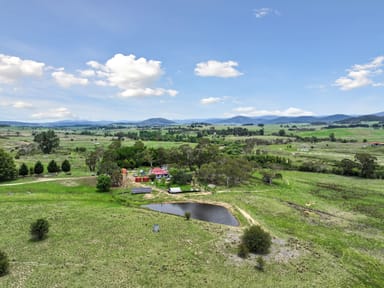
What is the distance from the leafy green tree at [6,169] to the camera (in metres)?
60.1

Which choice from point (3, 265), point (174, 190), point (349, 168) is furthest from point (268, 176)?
point (3, 265)

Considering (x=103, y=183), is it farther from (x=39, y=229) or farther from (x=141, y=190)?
(x=39, y=229)

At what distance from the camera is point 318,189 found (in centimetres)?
6241

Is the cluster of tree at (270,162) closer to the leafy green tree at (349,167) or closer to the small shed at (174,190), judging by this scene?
the leafy green tree at (349,167)

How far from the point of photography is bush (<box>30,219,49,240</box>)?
3067 centimetres

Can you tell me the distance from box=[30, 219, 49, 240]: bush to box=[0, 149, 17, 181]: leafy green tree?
1573 inches

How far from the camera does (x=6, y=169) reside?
60.6 meters

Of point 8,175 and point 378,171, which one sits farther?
point 378,171

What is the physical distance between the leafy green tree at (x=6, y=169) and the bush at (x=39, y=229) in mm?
39956

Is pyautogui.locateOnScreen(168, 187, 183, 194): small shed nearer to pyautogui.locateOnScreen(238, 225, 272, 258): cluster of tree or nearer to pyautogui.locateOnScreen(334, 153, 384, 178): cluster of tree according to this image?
pyautogui.locateOnScreen(238, 225, 272, 258): cluster of tree

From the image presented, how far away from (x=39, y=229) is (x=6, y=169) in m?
41.3

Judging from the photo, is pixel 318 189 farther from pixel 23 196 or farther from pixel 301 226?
Result: pixel 23 196

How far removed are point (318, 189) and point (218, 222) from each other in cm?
3657

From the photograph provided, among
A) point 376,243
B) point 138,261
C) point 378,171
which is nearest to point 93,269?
point 138,261
